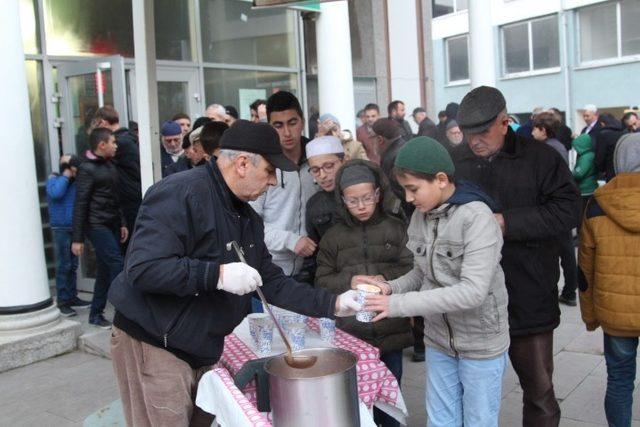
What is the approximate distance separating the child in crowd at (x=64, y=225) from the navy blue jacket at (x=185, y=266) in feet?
14.7

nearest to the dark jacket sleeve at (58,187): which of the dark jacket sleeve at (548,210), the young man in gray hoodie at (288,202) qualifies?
the young man in gray hoodie at (288,202)

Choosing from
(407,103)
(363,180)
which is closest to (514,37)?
(407,103)

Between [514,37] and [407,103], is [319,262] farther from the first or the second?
[514,37]

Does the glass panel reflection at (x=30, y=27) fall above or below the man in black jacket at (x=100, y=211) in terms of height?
above

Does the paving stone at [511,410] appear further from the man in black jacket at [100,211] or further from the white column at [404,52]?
the white column at [404,52]

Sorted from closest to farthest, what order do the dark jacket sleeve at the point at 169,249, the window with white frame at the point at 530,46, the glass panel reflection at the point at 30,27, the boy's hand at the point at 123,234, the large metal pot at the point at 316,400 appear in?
1. the large metal pot at the point at 316,400
2. the dark jacket sleeve at the point at 169,249
3. the boy's hand at the point at 123,234
4. the glass panel reflection at the point at 30,27
5. the window with white frame at the point at 530,46

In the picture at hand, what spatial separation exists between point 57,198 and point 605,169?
6.51 meters

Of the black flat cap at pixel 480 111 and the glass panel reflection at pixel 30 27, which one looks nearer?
the black flat cap at pixel 480 111

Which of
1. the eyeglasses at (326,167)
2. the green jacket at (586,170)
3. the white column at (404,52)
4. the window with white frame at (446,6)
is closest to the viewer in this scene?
the eyeglasses at (326,167)

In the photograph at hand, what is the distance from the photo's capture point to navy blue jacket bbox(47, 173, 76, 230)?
674 cm

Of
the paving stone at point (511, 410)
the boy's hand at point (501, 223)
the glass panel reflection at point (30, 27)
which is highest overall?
the glass panel reflection at point (30, 27)

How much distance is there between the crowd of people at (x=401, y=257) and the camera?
2.46 m

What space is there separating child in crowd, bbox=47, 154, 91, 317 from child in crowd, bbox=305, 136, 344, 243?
12.6 ft

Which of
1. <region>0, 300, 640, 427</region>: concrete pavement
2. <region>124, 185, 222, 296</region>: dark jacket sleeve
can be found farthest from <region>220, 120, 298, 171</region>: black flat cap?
<region>0, 300, 640, 427</region>: concrete pavement
